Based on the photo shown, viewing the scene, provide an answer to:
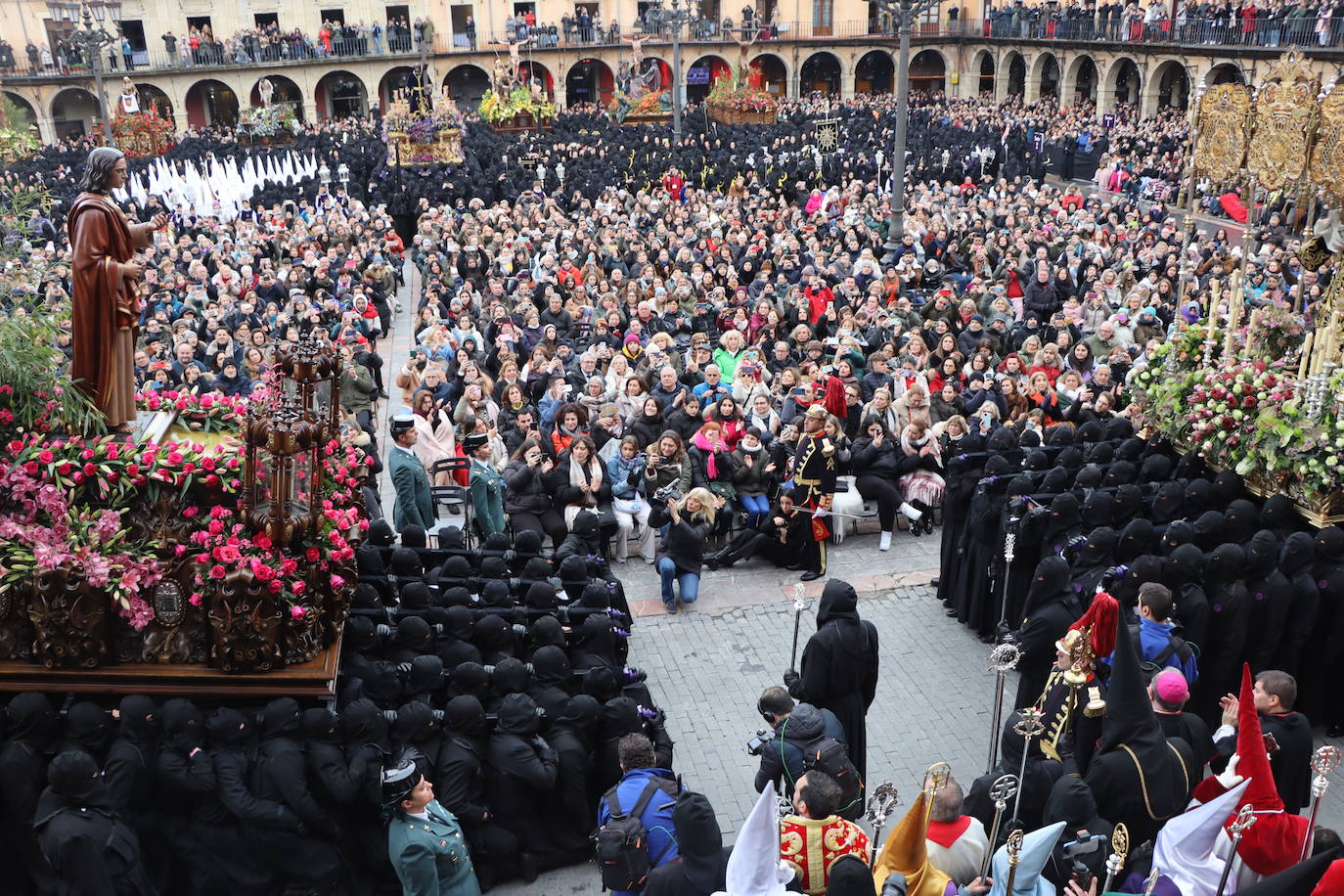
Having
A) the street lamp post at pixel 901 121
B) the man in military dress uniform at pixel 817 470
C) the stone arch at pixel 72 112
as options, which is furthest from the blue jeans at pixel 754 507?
the stone arch at pixel 72 112

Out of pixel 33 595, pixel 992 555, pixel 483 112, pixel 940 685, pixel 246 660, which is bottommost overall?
pixel 940 685

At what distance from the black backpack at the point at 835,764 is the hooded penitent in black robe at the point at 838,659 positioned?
0.85m

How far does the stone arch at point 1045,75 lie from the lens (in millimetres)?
46562

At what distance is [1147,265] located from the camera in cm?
1748

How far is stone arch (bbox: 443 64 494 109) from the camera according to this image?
52.8 m

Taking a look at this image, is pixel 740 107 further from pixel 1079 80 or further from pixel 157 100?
pixel 157 100

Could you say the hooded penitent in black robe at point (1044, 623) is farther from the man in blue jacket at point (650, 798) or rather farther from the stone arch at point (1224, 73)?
the stone arch at point (1224, 73)

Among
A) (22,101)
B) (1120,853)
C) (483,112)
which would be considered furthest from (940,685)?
(22,101)

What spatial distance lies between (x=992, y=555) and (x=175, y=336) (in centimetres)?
981

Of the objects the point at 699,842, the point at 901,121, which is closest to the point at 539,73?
the point at 901,121

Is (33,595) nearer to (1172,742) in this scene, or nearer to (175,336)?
(1172,742)

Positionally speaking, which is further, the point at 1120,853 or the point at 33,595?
the point at 33,595

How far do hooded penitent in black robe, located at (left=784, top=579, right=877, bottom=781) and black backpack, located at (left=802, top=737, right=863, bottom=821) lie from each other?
0.85 metres

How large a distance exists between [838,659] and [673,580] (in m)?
3.33
